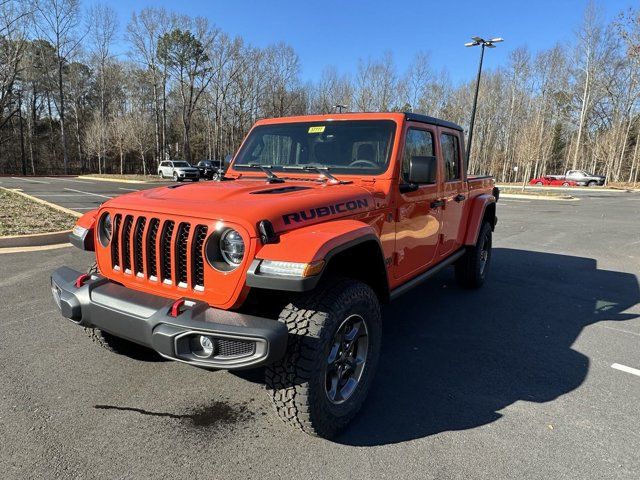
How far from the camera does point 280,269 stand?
2127 millimetres

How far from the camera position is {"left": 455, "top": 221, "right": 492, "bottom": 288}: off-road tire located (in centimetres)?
524

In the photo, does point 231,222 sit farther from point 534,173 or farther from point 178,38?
point 534,173

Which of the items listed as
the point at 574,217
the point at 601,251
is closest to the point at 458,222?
the point at 601,251

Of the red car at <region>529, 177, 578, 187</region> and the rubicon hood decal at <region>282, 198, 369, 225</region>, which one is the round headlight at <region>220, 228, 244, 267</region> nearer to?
the rubicon hood decal at <region>282, 198, 369, 225</region>

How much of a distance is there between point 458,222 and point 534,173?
62.9 metres

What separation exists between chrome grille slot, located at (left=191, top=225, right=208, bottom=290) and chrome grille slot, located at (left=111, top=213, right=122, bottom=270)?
0.68 meters

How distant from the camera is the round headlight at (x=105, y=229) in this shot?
2820 millimetres

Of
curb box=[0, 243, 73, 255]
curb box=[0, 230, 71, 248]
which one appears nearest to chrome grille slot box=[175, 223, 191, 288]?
curb box=[0, 243, 73, 255]

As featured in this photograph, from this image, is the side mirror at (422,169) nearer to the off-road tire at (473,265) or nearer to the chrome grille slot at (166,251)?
the chrome grille slot at (166,251)

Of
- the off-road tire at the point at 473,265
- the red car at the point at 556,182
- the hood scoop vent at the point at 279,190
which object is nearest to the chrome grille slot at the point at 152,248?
the hood scoop vent at the point at 279,190

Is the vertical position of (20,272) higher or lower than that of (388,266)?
lower

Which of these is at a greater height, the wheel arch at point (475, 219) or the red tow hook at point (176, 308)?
the wheel arch at point (475, 219)

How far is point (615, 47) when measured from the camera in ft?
143

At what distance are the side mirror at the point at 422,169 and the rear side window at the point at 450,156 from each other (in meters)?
1.15
